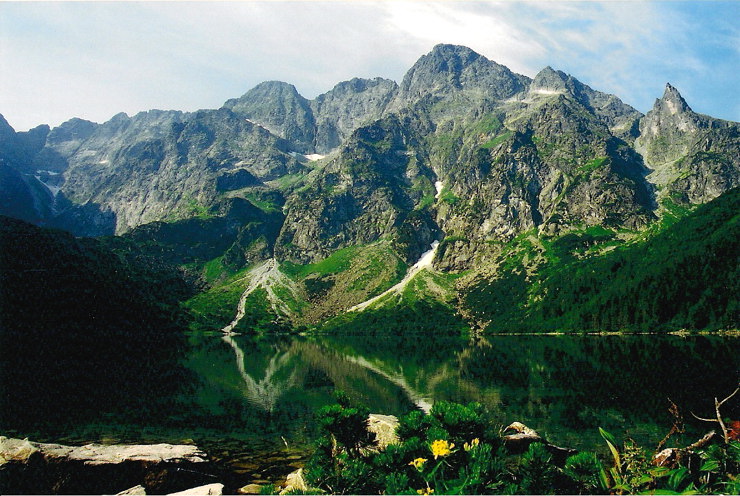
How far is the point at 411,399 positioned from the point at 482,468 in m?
62.9

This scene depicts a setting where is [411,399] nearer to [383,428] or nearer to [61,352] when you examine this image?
[383,428]

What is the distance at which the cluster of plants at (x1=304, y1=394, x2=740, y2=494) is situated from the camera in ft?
26.9

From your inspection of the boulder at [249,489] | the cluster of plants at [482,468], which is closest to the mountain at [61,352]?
the boulder at [249,489]

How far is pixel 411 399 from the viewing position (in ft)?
226

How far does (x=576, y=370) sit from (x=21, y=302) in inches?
Result: 6718

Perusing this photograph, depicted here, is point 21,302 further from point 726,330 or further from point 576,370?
point 726,330

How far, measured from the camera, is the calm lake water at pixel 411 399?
4225 cm

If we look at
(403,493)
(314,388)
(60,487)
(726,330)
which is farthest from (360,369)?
(726,330)

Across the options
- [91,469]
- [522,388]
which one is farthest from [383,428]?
[522,388]

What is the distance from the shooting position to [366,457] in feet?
47.8

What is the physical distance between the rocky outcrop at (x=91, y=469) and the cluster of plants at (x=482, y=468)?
566 inches

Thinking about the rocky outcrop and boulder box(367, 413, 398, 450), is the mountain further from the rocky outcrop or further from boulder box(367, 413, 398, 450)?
boulder box(367, 413, 398, 450)

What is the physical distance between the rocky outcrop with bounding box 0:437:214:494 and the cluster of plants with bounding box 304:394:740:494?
1437 centimetres

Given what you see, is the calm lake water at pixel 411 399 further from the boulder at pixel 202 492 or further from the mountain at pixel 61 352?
the mountain at pixel 61 352
